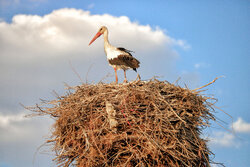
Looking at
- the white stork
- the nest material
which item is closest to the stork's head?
the white stork

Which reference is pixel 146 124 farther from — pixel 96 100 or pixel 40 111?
pixel 40 111

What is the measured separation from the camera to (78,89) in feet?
21.5

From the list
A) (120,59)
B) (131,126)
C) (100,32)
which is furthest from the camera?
(100,32)

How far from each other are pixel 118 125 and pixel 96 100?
2.46 ft

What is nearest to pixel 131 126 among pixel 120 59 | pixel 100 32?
pixel 120 59

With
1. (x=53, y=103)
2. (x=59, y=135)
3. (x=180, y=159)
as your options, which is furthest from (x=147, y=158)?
(x=53, y=103)

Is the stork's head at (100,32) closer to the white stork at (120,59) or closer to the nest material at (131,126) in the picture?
the white stork at (120,59)

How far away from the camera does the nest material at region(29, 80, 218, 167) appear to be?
5426 millimetres

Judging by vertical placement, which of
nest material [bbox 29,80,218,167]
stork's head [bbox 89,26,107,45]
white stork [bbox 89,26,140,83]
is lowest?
nest material [bbox 29,80,218,167]

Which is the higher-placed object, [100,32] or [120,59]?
[100,32]

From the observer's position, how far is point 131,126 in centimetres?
553

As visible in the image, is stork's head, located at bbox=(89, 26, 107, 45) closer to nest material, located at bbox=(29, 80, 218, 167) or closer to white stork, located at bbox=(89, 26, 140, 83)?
white stork, located at bbox=(89, 26, 140, 83)

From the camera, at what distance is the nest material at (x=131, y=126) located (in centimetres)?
543

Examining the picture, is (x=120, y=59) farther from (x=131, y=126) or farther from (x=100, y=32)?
(x=131, y=126)
